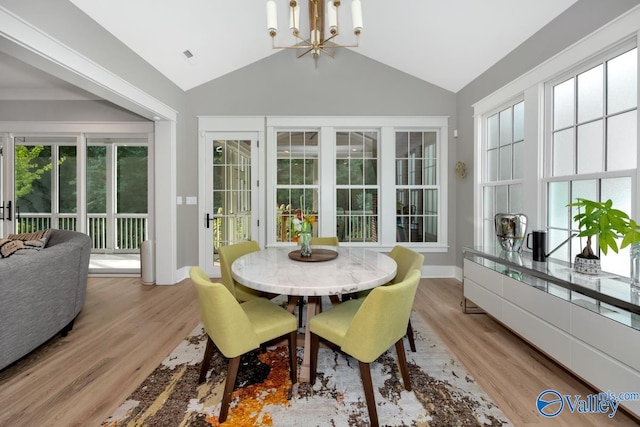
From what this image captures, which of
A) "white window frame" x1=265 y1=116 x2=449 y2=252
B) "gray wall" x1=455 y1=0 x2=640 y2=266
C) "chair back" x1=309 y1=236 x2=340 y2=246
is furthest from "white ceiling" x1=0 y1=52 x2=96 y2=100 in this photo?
"gray wall" x1=455 y1=0 x2=640 y2=266

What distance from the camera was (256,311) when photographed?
1.80 meters

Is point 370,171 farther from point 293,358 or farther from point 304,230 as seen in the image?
point 293,358

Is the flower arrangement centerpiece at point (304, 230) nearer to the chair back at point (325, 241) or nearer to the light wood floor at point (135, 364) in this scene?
the chair back at point (325, 241)

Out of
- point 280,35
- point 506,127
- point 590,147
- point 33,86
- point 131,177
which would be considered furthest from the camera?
point 131,177

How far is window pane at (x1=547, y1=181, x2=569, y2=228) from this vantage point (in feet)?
8.02

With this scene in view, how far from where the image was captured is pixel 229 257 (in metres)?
2.38

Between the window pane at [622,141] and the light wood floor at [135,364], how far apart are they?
1509mm

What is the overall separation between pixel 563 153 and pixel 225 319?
10.0 ft

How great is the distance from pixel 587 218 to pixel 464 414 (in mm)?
1374

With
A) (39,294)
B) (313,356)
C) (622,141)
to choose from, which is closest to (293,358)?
(313,356)

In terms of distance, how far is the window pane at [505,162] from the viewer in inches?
124

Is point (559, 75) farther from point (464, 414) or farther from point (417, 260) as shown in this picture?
point (464, 414)

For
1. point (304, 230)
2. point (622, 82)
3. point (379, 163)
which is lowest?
point (304, 230)

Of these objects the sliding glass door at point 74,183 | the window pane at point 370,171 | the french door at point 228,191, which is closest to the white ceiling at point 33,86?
the sliding glass door at point 74,183
